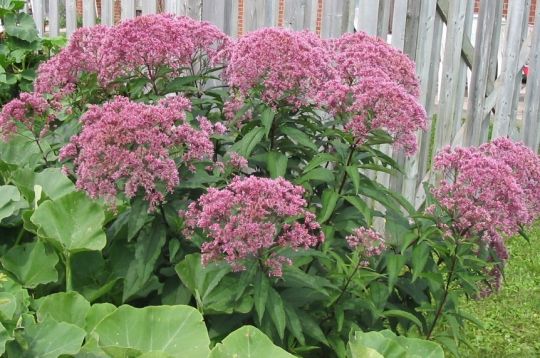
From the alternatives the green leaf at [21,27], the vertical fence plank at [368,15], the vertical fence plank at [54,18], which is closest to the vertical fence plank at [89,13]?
the green leaf at [21,27]

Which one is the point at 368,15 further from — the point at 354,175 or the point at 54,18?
the point at 54,18

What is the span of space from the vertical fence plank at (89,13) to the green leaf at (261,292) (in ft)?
11.9

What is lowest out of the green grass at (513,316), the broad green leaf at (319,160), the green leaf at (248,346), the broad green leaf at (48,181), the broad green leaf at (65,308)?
the green grass at (513,316)

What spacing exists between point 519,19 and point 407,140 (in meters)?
3.96

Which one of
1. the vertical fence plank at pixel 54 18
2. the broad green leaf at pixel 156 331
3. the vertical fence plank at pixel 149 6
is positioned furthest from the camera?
the vertical fence plank at pixel 54 18

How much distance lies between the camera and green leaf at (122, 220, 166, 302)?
2633 millimetres

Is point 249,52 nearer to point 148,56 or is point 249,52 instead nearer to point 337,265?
point 148,56

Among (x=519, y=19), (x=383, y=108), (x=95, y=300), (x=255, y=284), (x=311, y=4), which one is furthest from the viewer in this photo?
(x=519, y=19)

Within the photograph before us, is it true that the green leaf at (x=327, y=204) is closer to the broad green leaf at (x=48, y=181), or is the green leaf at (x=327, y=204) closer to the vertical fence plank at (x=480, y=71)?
the broad green leaf at (x=48, y=181)

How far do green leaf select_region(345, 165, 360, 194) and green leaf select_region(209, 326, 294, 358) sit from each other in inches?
33.3

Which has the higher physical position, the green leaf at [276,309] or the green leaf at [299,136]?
the green leaf at [299,136]

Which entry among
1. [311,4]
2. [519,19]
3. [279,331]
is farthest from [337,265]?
[519,19]

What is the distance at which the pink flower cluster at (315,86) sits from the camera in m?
2.74

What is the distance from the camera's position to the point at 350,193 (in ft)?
9.60
